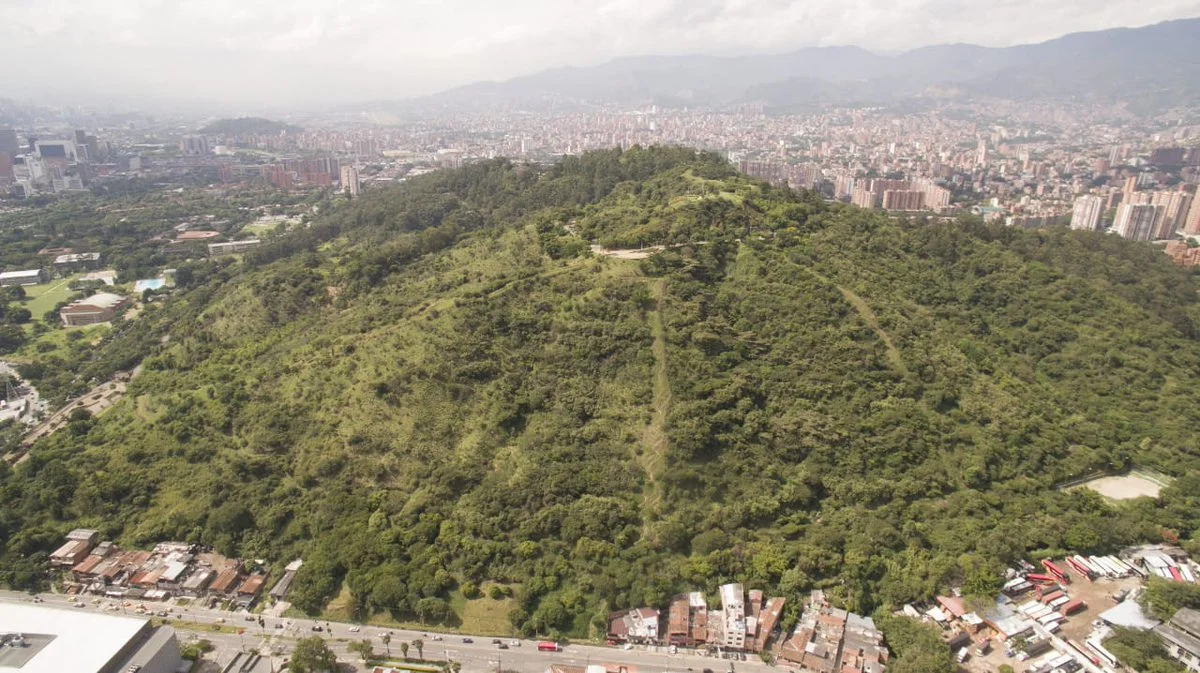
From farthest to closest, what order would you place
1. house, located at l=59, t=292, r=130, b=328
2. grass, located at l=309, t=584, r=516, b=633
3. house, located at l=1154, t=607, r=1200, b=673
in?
1. house, located at l=59, t=292, r=130, b=328
2. grass, located at l=309, t=584, r=516, b=633
3. house, located at l=1154, t=607, r=1200, b=673

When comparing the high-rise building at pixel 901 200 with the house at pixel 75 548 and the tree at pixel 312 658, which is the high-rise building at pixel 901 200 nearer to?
the tree at pixel 312 658

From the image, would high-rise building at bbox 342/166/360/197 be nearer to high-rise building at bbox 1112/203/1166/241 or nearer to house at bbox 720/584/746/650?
house at bbox 720/584/746/650


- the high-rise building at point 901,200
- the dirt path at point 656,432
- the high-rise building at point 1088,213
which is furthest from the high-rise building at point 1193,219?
the dirt path at point 656,432

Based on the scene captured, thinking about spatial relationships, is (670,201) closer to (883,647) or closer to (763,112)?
(883,647)

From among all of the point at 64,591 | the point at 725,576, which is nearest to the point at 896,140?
the point at 725,576

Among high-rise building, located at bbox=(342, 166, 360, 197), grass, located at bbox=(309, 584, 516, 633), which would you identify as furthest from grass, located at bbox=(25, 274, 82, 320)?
grass, located at bbox=(309, 584, 516, 633)
